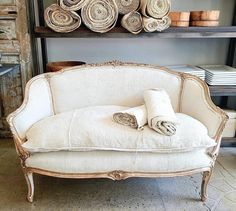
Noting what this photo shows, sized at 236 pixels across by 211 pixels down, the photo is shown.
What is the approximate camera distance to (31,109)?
158 cm

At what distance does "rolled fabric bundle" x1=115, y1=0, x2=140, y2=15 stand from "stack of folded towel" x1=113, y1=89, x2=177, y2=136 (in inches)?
26.3

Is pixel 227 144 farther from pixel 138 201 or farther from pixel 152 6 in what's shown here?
pixel 152 6

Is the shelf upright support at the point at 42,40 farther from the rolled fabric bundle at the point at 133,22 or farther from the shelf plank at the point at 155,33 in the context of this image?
the rolled fabric bundle at the point at 133,22

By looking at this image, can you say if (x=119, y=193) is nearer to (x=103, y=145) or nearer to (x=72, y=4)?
(x=103, y=145)

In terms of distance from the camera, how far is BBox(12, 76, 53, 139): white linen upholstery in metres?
1.47

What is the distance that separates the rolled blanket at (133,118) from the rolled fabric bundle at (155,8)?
697 millimetres

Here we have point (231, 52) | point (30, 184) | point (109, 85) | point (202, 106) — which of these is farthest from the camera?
point (231, 52)

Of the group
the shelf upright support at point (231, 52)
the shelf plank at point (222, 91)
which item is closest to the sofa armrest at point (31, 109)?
the shelf plank at point (222, 91)

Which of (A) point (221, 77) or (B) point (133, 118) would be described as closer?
(B) point (133, 118)

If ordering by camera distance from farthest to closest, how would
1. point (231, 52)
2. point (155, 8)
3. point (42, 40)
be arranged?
point (231, 52)
point (42, 40)
point (155, 8)

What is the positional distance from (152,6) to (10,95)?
4.61 ft

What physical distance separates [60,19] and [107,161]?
1045 millimetres

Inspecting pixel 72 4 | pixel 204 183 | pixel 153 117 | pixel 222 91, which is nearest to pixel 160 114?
pixel 153 117

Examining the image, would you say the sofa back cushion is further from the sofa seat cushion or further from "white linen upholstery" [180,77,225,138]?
the sofa seat cushion
